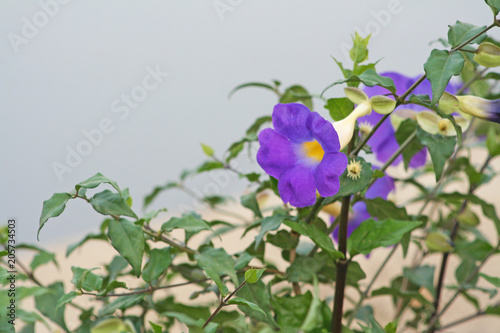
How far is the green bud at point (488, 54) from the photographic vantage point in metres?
0.46

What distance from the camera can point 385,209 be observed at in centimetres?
58

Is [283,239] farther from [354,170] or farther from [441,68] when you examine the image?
[441,68]

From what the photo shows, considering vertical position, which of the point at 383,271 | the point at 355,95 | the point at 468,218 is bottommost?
the point at 383,271

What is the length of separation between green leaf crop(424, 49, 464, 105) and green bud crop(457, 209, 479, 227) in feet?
1.31

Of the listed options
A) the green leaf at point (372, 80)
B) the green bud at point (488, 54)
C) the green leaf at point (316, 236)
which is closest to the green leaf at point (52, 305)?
the green leaf at point (316, 236)

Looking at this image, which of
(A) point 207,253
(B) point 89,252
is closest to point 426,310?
(A) point 207,253

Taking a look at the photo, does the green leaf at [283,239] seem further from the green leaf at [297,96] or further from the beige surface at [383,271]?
the beige surface at [383,271]

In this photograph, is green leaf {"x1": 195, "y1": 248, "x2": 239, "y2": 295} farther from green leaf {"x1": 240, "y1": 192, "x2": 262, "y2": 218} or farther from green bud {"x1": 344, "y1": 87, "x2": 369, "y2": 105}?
green bud {"x1": 344, "y1": 87, "x2": 369, "y2": 105}

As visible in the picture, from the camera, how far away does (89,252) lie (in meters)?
1.65

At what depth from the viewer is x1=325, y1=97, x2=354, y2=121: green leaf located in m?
0.53

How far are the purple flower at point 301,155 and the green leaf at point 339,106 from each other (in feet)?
0.19

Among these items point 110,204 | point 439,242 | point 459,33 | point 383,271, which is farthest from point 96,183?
point 383,271

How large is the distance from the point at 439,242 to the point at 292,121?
1.20 feet

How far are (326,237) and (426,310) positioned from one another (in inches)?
16.4
